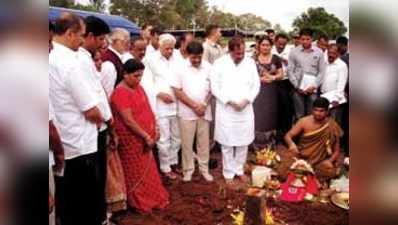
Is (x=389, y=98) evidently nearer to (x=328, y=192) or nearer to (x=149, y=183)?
(x=328, y=192)

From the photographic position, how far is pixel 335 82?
183 centimetres

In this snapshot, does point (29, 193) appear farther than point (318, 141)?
No

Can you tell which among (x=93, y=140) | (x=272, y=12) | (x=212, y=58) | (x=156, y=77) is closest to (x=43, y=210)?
(x=93, y=140)

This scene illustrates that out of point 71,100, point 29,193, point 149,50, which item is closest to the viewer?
point 29,193

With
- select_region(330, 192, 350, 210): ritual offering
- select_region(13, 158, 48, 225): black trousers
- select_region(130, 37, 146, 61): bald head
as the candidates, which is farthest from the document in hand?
select_region(13, 158, 48, 225): black trousers

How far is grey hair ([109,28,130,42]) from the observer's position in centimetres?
193

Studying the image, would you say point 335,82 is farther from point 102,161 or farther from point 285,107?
point 102,161

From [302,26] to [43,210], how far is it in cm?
114

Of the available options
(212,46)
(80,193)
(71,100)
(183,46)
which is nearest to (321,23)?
(212,46)

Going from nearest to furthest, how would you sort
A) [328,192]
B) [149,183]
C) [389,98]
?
[389,98]
[328,192]
[149,183]

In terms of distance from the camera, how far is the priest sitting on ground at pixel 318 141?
1.87 m

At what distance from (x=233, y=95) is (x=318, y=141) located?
372 mm

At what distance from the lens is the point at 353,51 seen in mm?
1474

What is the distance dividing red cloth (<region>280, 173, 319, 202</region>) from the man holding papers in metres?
0.25
